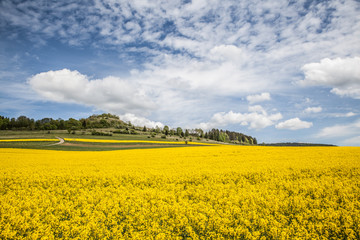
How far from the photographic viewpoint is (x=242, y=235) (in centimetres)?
573

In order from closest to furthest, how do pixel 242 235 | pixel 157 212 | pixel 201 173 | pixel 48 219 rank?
1. pixel 242 235
2. pixel 48 219
3. pixel 157 212
4. pixel 201 173

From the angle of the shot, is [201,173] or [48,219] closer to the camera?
[48,219]

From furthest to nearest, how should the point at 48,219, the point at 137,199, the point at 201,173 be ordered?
the point at 201,173, the point at 137,199, the point at 48,219

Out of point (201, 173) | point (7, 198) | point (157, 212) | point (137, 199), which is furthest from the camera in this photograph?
point (201, 173)

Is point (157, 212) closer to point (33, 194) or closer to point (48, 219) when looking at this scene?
point (48, 219)

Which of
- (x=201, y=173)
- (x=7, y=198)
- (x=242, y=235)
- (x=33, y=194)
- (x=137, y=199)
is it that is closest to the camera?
(x=242, y=235)

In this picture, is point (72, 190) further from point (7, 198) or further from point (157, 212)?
point (157, 212)

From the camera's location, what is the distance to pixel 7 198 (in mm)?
8484

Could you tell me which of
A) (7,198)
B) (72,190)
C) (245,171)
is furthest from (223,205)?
(7,198)

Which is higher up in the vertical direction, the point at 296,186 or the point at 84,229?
the point at 296,186

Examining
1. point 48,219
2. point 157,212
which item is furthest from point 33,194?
point 157,212

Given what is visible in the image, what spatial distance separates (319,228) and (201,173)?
23.4 ft

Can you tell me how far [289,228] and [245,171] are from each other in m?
6.70

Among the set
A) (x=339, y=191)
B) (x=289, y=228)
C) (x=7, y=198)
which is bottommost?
(x=7, y=198)
